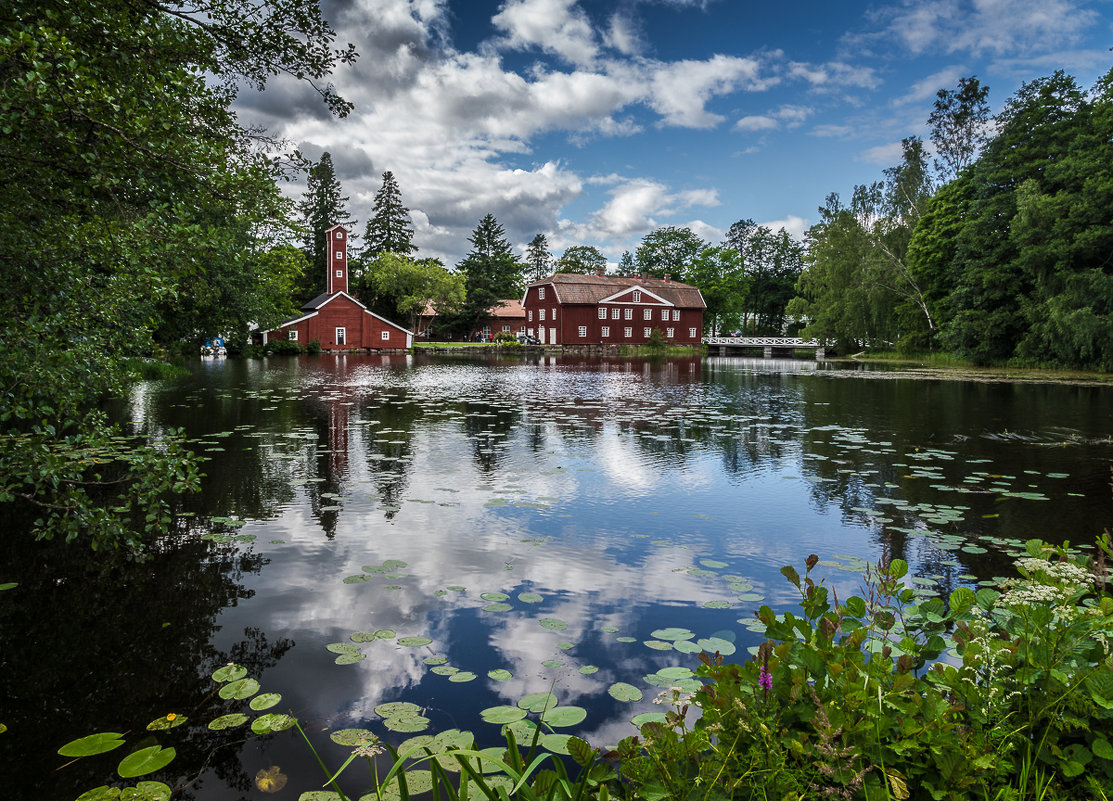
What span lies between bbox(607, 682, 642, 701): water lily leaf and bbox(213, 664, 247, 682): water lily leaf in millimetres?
2107

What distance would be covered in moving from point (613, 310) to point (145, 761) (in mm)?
67303

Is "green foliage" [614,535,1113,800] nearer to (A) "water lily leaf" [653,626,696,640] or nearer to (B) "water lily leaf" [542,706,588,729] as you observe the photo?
(B) "water lily leaf" [542,706,588,729]

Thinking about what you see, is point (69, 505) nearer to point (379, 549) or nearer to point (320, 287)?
point (379, 549)

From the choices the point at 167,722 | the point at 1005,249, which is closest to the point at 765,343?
the point at 1005,249

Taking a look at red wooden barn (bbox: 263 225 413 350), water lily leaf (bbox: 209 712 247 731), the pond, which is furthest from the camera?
red wooden barn (bbox: 263 225 413 350)

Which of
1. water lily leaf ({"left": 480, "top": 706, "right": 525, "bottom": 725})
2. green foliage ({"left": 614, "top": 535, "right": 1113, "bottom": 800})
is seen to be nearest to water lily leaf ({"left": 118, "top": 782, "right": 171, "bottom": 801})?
water lily leaf ({"left": 480, "top": 706, "right": 525, "bottom": 725})

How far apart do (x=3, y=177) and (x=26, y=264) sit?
2.09ft

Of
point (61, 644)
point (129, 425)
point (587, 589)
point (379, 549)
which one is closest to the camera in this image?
point (61, 644)

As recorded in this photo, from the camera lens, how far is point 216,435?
1157 centimetres

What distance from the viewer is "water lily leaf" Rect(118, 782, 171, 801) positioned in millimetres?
2617

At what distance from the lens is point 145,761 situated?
2.83 metres

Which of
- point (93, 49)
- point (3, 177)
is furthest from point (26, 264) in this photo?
point (93, 49)

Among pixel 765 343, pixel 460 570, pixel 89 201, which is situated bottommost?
pixel 460 570

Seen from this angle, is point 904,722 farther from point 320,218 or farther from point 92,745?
point 320,218
